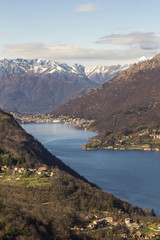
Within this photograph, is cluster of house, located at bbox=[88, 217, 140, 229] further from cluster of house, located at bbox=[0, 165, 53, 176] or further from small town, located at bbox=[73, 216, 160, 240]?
cluster of house, located at bbox=[0, 165, 53, 176]

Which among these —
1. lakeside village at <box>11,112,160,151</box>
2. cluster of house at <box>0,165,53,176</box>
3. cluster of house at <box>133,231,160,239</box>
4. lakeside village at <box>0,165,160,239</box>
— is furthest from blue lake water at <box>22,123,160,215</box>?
cluster of house at <box>133,231,160,239</box>

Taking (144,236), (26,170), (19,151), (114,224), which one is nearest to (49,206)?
(114,224)

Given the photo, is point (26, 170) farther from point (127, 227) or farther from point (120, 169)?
point (120, 169)

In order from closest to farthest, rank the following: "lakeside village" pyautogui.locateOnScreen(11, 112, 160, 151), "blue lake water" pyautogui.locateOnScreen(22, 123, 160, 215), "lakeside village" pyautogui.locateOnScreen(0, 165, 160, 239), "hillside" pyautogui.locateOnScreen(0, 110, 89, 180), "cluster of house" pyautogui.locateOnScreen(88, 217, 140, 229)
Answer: "lakeside village" pyautogui.locateOnScreen(0, 165, 160, 239), "cluster of house" pyautogui.locateOnScreen(88, 217, 140, 229), "hillside" pyautogui.locateOnScreen(0, 110, 89, 180), "blue lake water" pyautogui.locateOnScreen(22, 123, 160, 215), "lakeside village" pyautogui.locateOnScreen(11, 112, 160, 151)

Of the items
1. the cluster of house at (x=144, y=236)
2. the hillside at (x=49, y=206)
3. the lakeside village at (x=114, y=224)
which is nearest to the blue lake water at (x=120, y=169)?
the hillside at (x=49, y=206)

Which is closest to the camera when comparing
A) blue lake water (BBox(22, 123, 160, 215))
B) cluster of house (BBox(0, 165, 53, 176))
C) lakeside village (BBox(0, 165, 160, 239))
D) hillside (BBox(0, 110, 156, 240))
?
hillside (BBox(0, 110, 156, 240))

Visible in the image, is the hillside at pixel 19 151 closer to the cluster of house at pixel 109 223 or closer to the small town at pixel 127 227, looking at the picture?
→ the cluster of house at pixel 109 223
